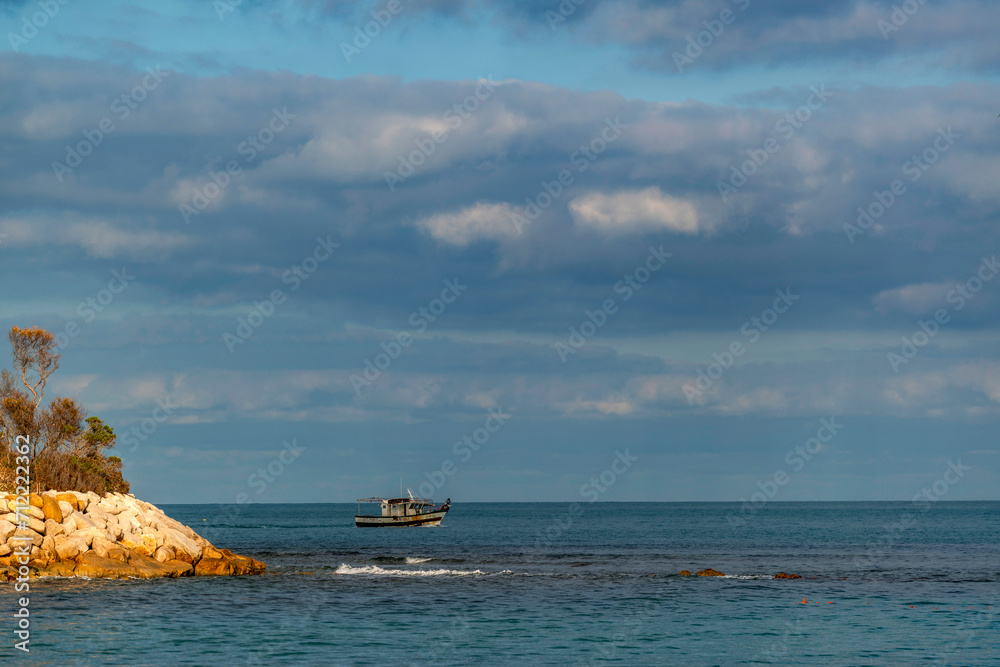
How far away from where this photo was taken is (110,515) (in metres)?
46.0

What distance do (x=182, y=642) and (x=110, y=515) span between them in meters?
19.8

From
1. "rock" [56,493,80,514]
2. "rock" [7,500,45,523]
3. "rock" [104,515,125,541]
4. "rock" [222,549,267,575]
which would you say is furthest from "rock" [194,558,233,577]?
"rock" [7,500,45,523]

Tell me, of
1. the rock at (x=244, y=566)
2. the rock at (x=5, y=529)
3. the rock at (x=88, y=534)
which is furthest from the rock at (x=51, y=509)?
the rock at (x=244, y=566)

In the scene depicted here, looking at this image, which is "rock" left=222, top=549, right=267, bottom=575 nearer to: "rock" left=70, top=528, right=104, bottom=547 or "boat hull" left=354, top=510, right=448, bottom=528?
"rock" left=70, top=528, right=104, bottom=547

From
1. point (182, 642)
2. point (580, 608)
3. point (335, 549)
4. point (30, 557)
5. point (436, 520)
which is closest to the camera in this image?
point (182, 642)

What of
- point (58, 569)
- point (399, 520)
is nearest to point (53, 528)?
point (58, 569)

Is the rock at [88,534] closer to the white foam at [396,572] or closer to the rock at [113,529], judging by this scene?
the rock at [113,529]

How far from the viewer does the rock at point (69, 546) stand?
42.5 m

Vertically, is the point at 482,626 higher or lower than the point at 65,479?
lower

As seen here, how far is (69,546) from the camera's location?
42.8 meters

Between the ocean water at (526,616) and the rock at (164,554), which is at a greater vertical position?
the rock at (164,554)

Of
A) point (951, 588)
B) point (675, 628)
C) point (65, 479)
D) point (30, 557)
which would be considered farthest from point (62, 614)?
point (951, 588)

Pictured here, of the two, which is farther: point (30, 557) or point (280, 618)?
point (30, 557)

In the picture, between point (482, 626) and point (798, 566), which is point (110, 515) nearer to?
point (482, 626)
